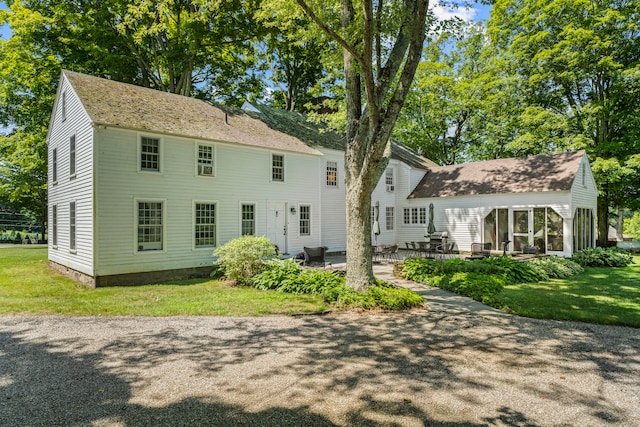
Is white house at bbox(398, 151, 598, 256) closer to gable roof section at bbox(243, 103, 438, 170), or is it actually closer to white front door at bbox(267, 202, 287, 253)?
gable roof section at bbox(243, 103, 438, 170)

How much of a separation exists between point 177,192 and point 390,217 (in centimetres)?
1478

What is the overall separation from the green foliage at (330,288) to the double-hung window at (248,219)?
363cm

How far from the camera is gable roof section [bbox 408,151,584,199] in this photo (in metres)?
18.5

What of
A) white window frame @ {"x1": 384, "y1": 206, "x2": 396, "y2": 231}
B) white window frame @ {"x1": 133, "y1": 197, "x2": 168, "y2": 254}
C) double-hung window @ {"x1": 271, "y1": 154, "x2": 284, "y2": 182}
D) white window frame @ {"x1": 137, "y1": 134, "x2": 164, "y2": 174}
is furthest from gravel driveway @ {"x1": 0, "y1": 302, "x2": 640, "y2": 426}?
white window frame @ {"x1": 384, "y1": 206, "x2": 396, "y2": 231}

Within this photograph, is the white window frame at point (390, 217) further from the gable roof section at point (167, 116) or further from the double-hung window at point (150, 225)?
the double-hung window at point (150, 225)

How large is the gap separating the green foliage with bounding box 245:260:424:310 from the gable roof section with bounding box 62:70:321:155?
6.27 meters

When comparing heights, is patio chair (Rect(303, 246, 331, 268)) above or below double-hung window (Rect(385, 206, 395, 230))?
below

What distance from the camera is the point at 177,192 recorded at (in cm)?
1370

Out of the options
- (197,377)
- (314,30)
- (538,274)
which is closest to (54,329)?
(197,377)

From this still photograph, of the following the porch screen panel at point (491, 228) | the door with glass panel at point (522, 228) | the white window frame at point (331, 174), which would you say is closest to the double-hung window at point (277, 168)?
the white window frame at point (331, 174)

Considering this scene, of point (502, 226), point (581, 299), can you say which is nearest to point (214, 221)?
point (581, 299)

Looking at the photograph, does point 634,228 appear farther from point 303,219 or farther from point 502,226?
point 303,219

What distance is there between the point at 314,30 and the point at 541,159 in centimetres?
1674

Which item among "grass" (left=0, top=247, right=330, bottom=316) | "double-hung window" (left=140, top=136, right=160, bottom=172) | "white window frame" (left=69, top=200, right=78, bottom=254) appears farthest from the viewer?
"white window frame" (left=69, top=200, right=78, bottom=254)
